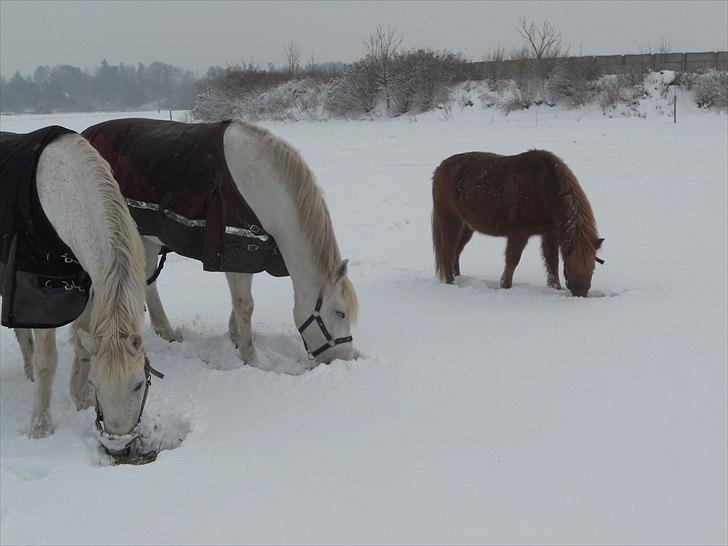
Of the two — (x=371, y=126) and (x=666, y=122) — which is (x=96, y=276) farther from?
(x=371, y=126)

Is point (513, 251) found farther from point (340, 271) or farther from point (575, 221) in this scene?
point (340, 271)

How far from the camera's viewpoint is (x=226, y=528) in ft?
7.41

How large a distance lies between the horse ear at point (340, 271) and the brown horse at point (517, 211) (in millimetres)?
2451

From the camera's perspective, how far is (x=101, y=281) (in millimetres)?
2801

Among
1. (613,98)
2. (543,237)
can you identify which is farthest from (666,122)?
(543,237)

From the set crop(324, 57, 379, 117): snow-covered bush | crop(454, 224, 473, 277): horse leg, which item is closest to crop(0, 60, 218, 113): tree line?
crop(324, 57, 379, 117): snow-covered bush

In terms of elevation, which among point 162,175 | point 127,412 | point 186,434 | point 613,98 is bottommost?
point 186,434

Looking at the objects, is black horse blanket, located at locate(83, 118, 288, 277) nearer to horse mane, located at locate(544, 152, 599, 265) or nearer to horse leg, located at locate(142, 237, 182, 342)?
horse leg, located at locate(142, 237, 182, 342)

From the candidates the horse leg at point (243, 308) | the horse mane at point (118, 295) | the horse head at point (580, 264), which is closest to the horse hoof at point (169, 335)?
the horse leg at point (243, 308)

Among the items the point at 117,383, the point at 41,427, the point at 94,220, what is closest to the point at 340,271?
the point at 94,220

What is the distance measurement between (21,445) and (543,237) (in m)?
4.56

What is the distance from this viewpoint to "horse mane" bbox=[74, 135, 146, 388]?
2695mm

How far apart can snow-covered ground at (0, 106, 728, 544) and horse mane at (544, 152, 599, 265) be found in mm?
483

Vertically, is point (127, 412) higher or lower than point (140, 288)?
lower
